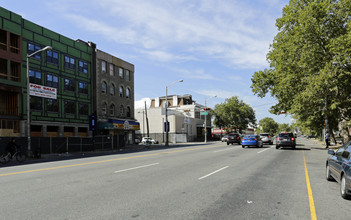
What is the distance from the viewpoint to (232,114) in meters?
86.3

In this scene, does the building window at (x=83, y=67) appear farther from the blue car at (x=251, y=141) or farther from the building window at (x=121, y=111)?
the blue car at (x=251, y=141)

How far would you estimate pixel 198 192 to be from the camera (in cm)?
741

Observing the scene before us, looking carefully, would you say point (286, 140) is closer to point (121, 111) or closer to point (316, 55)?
point (316, 55)

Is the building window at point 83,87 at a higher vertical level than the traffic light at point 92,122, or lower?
higher

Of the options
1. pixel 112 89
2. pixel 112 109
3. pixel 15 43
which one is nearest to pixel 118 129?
pixel 112 109

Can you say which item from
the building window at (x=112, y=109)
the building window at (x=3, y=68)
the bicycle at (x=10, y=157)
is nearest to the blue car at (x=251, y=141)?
the bicycle at (x=10, y=157)

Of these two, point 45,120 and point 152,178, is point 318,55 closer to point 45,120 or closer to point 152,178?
point 152,178

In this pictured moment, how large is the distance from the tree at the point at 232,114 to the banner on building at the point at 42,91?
2467 inches

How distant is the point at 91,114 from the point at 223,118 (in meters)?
56.1

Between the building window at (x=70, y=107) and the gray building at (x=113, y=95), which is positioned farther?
the gray building at (x=113, y=95)

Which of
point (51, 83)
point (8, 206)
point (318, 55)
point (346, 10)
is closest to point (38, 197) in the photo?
point (8, 206)

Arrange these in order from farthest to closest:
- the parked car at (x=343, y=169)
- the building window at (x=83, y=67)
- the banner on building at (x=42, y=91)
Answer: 1. the building window at (x=83, y=67)
2. the banner on building at (x=42, y=91)
3. the parked car at (x=343, y=169)

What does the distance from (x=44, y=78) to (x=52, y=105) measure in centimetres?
328

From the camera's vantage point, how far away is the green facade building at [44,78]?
2773cm
